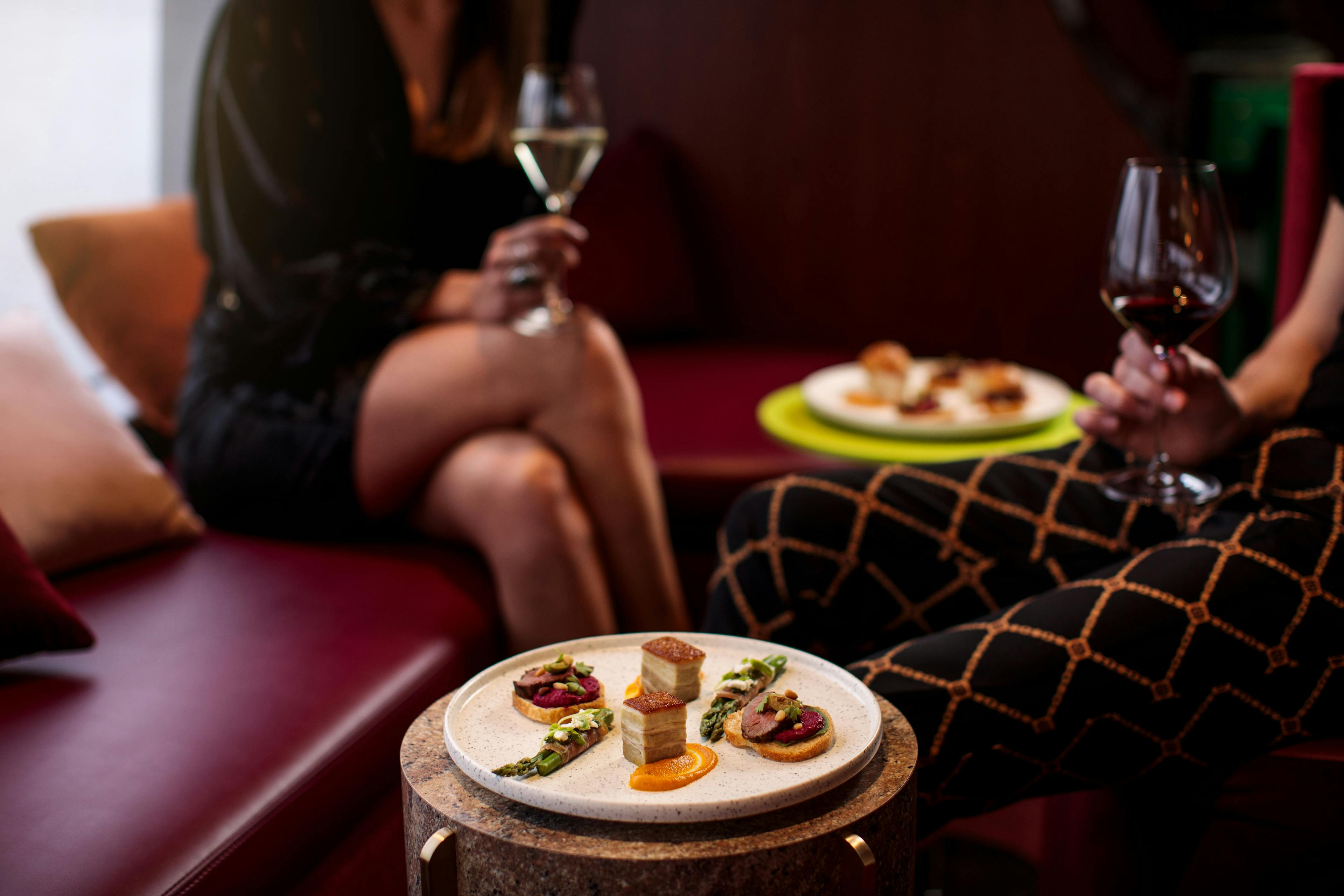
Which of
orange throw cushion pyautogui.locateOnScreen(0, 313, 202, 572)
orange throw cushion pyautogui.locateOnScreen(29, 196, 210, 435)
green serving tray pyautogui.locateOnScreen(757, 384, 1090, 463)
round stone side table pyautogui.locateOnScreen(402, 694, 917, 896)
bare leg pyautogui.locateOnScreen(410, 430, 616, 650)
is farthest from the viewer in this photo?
orange throw cushion pyautogui.locateOnScreen(29, 196, 210, 435)

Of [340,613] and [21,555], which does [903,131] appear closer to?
[340,613]

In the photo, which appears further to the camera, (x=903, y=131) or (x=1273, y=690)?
(x=903, y=131)

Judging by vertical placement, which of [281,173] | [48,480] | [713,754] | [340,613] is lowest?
[340,613]

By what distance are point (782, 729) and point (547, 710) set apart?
0.15 metres

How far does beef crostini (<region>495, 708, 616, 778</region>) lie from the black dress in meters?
0.94

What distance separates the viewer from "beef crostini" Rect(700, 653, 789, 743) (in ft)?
2.39

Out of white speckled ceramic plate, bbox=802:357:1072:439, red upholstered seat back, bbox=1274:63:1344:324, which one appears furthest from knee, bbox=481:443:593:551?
red upholstered seat back, bbox=1274:63:1344:324

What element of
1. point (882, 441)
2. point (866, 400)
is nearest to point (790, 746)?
point (882, 441)

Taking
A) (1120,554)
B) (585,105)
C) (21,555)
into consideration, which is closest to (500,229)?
(585,105)

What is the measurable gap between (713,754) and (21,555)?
0.81 meters

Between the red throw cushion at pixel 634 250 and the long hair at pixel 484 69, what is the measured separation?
755 mm

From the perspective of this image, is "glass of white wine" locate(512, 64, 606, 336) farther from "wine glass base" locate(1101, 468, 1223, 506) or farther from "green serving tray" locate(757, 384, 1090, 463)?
"wine glass base" locate(1101, 468, 1223, 506)

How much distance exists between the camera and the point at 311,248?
1687 mm

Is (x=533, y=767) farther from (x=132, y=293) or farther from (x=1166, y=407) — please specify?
(x=132, y=293)
